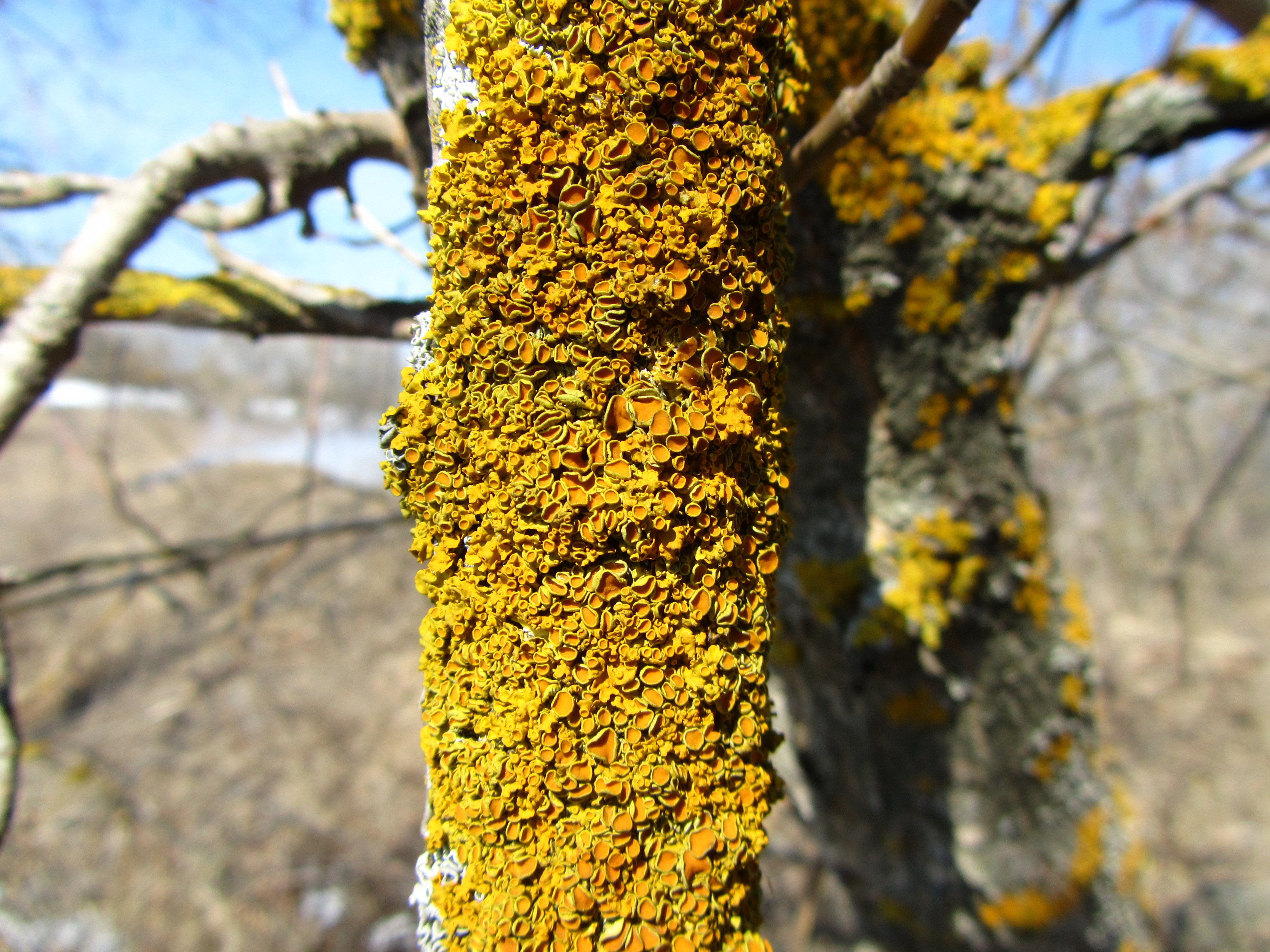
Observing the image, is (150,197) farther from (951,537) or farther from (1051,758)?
(1051,758)

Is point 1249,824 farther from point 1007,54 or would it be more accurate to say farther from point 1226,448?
point 1226,448

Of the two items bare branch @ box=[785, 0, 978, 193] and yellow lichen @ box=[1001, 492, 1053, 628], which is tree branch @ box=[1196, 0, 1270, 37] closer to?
yellow lichen @ box=[1001, 492, 1053, 628]

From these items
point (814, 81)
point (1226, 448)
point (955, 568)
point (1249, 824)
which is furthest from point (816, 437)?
point (1226, 448)

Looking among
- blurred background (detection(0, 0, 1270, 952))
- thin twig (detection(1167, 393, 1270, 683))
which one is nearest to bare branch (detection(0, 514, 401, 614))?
blurred background (detection(0, 0, 1270, 952))

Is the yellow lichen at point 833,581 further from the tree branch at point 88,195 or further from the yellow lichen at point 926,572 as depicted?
the tree branch at point 88,195

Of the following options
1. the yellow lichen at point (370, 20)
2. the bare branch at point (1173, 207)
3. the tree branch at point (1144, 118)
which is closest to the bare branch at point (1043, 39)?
the tree branch at point (1144, 118)

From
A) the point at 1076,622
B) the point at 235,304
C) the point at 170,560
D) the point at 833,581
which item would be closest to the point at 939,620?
the point at 833,581
